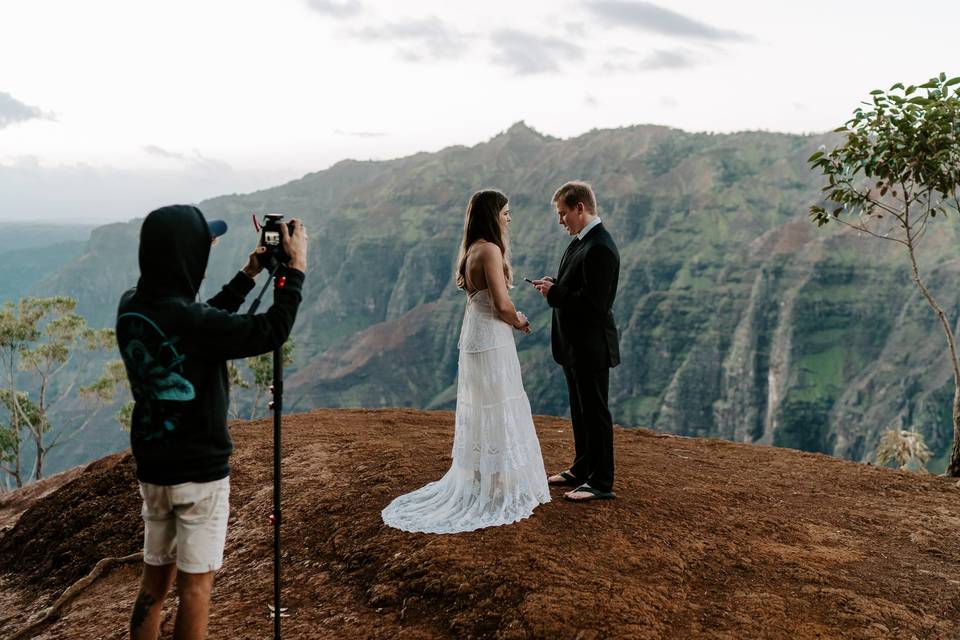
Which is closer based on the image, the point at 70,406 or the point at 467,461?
→ the point at 467,461

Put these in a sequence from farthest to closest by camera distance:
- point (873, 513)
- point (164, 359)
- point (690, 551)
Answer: point (873, 513)
point (690, 551)
point (164, 359)

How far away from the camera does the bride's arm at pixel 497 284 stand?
534cm

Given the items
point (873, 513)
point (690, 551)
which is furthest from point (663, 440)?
point (690, 551)

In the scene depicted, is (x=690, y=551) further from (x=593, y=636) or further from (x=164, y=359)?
(x=164, y=359)

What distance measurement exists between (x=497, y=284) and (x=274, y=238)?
6.97ft

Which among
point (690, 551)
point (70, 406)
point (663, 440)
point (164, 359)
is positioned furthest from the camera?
point (70, 406)

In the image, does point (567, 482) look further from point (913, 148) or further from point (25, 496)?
point (25, 496)

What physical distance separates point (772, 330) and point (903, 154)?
131 m

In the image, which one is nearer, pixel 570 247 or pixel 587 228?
pixel 587 228

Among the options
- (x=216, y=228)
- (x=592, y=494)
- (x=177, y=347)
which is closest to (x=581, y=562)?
(x=592, y=494)

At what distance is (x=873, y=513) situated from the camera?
6.67 metres

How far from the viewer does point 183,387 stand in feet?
10.6

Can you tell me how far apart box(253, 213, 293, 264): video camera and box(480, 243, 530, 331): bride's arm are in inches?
76.5

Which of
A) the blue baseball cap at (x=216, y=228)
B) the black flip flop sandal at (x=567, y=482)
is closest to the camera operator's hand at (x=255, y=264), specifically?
the blue baseball cap at (x=216, y=228)
